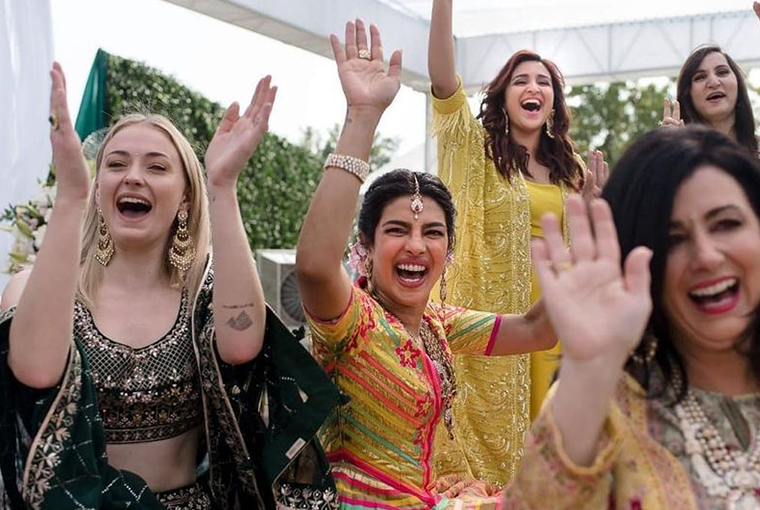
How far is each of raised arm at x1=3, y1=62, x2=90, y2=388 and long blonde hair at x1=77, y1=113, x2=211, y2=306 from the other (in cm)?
44

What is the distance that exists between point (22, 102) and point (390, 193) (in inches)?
102

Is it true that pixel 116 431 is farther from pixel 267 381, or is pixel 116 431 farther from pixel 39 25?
pixel 39 25

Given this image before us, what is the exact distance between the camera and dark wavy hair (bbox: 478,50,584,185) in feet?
13.2

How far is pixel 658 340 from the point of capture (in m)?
1.68

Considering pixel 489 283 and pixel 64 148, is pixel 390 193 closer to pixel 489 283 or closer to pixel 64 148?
pixel 64 148

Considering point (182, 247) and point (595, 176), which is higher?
point (595, 176)

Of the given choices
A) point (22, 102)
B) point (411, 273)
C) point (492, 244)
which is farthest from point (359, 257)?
point (22, 102)

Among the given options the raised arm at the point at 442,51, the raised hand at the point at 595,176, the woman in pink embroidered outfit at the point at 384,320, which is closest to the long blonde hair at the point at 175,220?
the woman in pink embroidered outfit at the point at 384,320

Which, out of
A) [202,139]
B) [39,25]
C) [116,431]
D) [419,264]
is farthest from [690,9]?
[116,431]

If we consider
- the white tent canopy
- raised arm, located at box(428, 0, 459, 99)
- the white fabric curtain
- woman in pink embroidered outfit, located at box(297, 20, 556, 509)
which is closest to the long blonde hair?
woman in pink embroidered outfit, located at box(297, 20, 556, 509)

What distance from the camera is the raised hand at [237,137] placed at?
2.18 meters

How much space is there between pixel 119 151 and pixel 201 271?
13.8 inches

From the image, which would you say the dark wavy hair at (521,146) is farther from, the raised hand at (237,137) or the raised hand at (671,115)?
the raised hand at (237,137)

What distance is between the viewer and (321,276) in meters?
2.15
